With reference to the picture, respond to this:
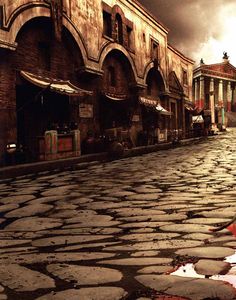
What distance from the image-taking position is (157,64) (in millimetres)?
25859

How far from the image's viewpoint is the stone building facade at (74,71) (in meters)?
12.6

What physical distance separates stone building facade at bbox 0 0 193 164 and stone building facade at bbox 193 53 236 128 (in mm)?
38858

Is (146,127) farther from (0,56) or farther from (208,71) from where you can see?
(208,71)

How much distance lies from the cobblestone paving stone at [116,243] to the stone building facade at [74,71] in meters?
7.17

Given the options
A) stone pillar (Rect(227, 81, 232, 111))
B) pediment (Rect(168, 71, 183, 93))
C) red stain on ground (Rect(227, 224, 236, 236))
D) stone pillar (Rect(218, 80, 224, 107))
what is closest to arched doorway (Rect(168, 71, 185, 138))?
pediment (Rect(168, 71, 183, 93))

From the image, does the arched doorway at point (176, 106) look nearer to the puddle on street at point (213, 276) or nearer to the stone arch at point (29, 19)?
the stone arch at point (29, 19)

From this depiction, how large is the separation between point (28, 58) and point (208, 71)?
55.8 meters

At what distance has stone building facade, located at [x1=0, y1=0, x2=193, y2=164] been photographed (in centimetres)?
1263

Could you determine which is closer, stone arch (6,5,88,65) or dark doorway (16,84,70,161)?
stone arch (6,5,88,65)

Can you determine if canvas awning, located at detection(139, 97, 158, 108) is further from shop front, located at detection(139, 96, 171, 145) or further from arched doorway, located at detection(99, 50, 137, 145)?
arched doorway, located at detection(99, 50, 137, 145)

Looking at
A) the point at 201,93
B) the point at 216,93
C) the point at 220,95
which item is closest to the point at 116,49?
the point at 201,93

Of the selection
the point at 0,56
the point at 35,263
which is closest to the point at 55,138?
the point at 0,56

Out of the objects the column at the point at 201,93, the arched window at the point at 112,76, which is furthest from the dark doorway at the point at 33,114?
the column at the point at 201,93

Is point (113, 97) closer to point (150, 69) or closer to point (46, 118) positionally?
point (46, 118)
